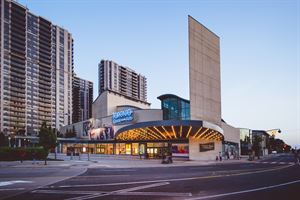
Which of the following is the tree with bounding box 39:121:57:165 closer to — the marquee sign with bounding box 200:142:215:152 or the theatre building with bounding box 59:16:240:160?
the theatre building with bounding box 59:16:240:160

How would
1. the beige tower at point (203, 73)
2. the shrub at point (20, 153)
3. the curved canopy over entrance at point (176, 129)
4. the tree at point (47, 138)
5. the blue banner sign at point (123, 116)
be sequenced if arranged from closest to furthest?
the tree at point (47, 138), the shrub at point (20, 153), the curved canopy over entrance at point (176, 129), the beige tower at point (203, 73), the blue banner sign at point (123, 116)

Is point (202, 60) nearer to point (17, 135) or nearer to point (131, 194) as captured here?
point (131, 194)

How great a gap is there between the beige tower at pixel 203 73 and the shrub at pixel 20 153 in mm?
29629

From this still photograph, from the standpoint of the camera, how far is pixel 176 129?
188 ft

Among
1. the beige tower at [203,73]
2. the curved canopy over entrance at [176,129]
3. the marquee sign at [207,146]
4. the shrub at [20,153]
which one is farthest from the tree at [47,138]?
the marquee sign at [207,146]

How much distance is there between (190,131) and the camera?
2299 inches

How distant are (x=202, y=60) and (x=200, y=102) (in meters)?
9.32

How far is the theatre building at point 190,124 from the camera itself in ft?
197

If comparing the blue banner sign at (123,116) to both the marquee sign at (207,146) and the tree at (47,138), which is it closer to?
the marquee sign at (207,146)

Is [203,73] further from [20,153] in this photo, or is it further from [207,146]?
[20,153]

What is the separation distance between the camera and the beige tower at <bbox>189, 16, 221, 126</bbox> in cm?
6619

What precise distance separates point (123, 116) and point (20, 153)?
4321 centimetres

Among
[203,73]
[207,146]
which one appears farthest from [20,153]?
A: [203,73]

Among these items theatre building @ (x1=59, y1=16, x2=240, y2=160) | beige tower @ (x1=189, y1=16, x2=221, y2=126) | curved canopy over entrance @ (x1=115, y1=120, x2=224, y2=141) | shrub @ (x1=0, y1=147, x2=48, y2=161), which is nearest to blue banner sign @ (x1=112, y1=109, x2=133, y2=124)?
theatre building @ (x1=59, y1=16, x2=240, y2=160)
